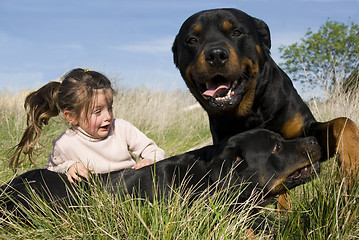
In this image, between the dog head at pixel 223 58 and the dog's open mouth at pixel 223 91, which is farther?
the dog's open mouth at pixel 223 91

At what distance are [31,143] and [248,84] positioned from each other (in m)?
2.12

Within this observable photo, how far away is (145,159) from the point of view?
12.7ft

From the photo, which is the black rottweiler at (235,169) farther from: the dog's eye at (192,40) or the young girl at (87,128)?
the dog's eye at (192,40)

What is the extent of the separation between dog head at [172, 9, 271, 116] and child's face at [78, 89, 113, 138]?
2.42 feet

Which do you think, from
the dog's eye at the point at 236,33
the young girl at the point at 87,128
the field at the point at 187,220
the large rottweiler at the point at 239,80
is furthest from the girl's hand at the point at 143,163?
the dog's eye at the point at 236,33

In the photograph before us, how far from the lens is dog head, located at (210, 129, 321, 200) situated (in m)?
3.11

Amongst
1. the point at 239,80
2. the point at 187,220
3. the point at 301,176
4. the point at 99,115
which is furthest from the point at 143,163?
the point at 187,220

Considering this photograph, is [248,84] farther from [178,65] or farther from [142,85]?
[142,85]

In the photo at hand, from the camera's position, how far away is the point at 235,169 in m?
3.10

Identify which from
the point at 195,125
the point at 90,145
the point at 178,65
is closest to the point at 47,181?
the point at 90,145

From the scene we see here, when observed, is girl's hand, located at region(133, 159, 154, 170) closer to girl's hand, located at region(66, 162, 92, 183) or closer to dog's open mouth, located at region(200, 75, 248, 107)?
girl's hand, located at region(66, 162, 92, 183)

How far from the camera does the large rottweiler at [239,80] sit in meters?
3.35

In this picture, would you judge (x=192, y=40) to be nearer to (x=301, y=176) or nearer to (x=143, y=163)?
(x=143, y=163)

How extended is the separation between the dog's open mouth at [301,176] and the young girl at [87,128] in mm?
1214
